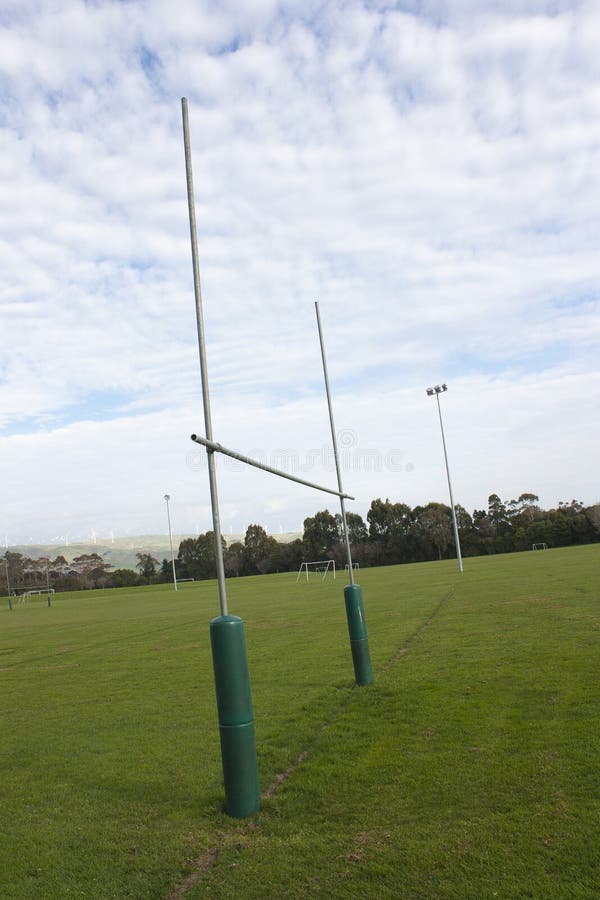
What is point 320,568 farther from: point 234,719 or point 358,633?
point 234,719

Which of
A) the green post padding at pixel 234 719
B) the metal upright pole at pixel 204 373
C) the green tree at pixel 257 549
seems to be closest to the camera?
the green post padding at pixel 234 719

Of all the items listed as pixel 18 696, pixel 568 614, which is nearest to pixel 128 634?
pixel 18 696

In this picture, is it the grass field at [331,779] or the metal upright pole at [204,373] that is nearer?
the grass field at [331,779]

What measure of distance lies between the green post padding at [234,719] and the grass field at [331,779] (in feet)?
0.52

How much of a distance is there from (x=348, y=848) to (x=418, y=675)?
4.43 meters

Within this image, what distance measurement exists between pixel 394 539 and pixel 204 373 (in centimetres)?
6896

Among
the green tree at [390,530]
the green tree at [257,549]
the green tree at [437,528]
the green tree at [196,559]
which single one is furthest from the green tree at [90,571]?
the green tree at [437,528]

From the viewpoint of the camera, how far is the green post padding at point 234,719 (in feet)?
13.5

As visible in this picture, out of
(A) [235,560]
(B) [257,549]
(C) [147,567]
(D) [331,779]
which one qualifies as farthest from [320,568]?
(D) [331,779]

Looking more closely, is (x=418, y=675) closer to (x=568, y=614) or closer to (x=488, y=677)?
(x=488, y=677)

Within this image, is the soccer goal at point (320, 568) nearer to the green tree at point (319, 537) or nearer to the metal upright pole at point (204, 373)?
the green tree at point (319, 537)

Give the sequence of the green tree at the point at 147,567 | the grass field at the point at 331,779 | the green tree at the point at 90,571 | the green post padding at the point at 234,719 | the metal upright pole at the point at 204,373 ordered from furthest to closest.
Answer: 1. the green tree at the point at 90,571
2. the green tree at the point at 147,567
3. the metal upright pole at the point at 204,373
4. the green post padding at the point at 234,719
5. the grass field at the point at 331,779

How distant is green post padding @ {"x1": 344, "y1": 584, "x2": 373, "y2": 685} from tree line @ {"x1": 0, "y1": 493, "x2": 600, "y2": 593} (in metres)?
59.1

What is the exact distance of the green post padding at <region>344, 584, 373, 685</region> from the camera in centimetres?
735
